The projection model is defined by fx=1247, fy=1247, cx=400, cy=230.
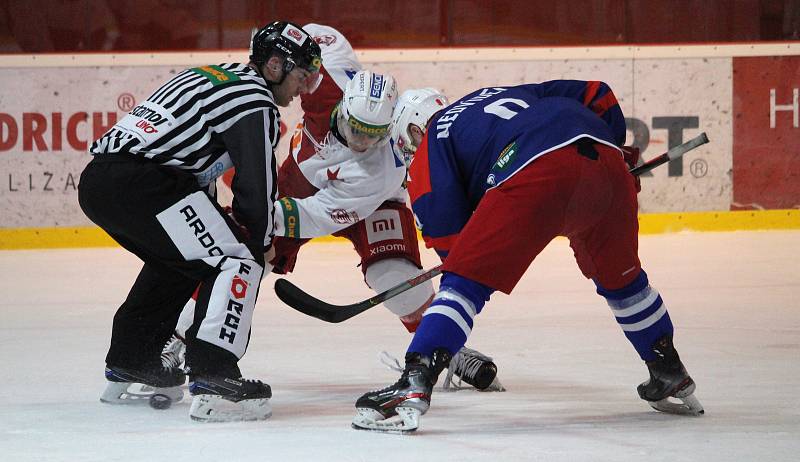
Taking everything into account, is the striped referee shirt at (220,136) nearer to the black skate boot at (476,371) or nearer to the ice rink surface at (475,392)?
the ice rink surface at (475,392)

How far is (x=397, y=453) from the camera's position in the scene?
7.48 ft

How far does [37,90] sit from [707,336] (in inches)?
178

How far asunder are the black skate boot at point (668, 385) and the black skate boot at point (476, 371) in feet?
1.42

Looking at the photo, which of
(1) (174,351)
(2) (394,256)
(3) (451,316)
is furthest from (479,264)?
(1) (174,351)

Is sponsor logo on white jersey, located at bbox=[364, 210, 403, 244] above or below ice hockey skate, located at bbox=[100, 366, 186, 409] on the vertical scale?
above

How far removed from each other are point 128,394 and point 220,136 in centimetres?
67

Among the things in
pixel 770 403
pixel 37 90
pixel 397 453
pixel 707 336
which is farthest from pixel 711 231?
pixel 397 453

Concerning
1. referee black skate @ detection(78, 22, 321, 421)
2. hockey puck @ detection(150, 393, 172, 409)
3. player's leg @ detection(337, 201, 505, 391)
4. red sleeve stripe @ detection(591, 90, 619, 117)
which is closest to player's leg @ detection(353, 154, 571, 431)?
red sleeve stripe @ detection(591, 90, 619, 117)

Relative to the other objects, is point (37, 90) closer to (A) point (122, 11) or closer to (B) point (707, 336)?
(A) point (122, 11)

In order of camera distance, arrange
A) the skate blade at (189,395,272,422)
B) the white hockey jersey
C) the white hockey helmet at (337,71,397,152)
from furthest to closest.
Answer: the white hockey jersey, the white hockey helmet at (337,71,397,152), the skate blade at (189,395,272,422)

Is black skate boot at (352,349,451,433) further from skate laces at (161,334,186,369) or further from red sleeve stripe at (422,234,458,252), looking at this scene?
skate laces at (161,334,186,369)

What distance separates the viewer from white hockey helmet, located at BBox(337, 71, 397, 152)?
3008 mm

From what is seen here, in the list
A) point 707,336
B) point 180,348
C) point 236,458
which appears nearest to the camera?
point 236,458

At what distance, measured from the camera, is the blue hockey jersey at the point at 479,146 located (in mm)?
2479
